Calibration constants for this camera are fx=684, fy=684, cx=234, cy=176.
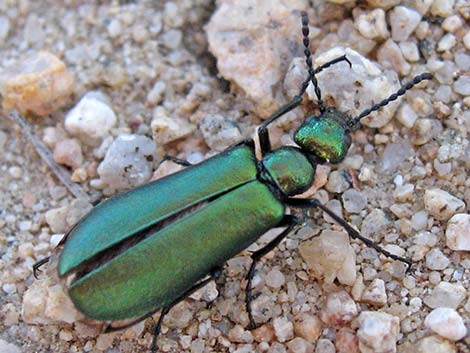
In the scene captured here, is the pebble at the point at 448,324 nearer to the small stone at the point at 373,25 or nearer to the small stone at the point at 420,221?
the small stone at the point at 420,221

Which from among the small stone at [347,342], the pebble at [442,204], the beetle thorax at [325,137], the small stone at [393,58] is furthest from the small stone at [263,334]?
the small stone at [393,58]

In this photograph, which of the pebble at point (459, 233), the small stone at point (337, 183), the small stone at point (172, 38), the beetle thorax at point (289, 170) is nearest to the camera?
the pebble at point (459, 233)

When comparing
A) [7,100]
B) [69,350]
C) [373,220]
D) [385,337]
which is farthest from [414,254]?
[7,100]

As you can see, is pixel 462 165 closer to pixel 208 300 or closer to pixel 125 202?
pixel 208 300

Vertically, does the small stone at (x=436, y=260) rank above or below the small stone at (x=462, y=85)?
below

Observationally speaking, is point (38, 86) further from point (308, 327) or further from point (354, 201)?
point (308, 327)

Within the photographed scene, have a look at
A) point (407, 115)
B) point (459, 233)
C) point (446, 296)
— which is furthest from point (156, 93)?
point (446, 296)
